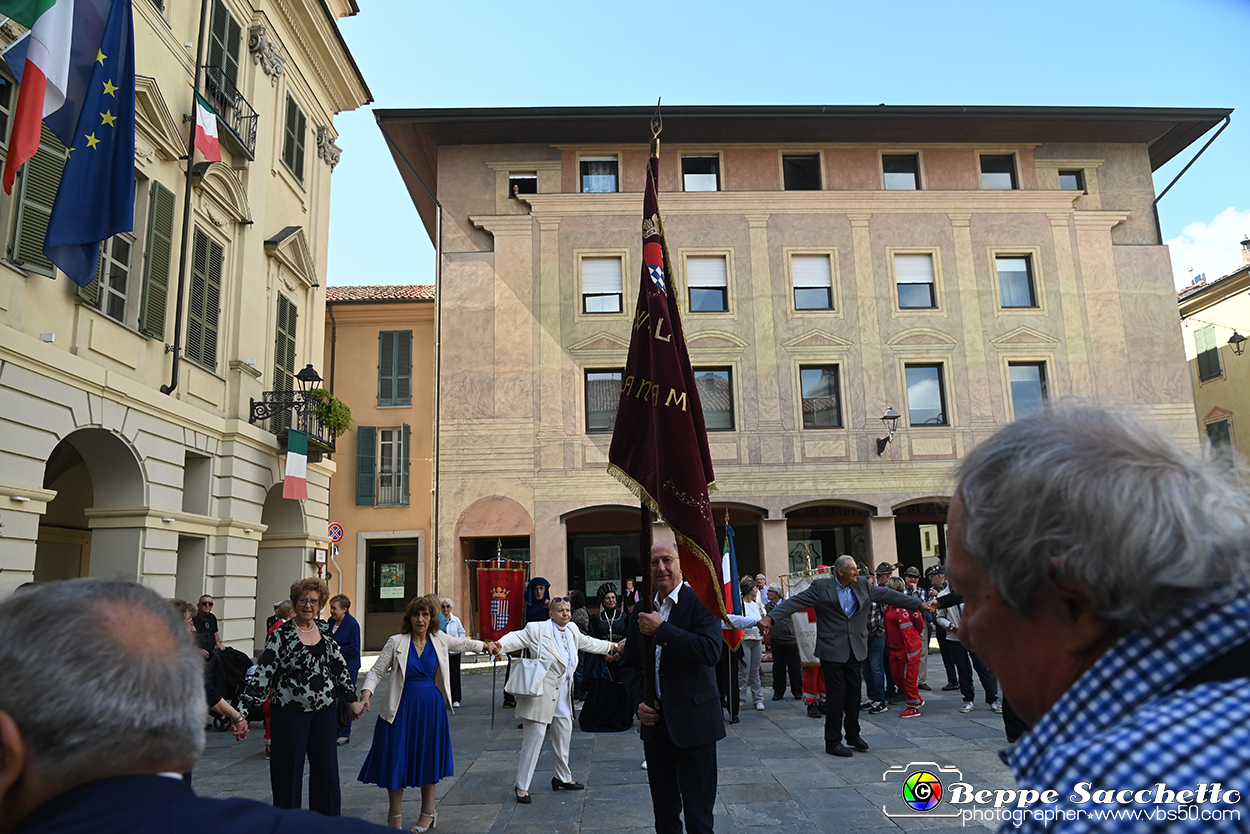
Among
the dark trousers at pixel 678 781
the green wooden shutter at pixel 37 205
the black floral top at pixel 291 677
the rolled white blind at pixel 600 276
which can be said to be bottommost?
the dark trousers at pixel 678 781

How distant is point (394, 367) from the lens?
26953mm

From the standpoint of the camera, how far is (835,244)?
23203 mm

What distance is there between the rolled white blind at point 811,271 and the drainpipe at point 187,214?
14.8 meters

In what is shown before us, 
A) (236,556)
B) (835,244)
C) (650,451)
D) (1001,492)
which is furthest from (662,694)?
(835,244)

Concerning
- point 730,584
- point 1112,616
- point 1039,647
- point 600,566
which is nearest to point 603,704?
point 730,584

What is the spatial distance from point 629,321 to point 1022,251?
36.2 ft

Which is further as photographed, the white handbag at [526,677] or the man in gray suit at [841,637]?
the man in gray suit at [841,637]

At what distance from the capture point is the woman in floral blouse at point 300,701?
20.2ft

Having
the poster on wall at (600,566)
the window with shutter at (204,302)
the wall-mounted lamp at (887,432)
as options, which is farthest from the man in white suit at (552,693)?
the poster on wall at (600,566)

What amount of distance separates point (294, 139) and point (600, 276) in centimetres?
823

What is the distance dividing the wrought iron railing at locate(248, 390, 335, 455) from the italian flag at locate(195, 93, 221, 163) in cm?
430

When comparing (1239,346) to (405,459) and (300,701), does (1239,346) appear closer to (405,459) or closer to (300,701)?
(405,459)

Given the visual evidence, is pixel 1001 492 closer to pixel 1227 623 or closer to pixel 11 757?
pixel 1227 623

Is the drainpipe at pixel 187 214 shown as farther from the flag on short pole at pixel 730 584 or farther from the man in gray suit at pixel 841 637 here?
the man in gray suit at pixel 841 637
